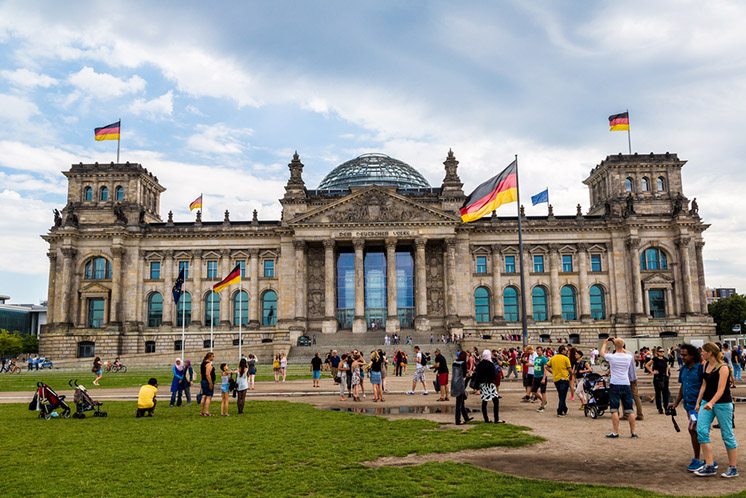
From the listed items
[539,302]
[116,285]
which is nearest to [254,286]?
[116,285]

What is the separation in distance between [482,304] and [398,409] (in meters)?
55.8

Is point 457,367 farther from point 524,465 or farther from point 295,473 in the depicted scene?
point 295,473

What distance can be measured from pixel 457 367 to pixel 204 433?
7.49 meters

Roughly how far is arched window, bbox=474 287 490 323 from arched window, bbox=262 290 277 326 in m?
24.5

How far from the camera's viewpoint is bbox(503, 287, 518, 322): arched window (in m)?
78.5

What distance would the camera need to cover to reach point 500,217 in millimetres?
79750

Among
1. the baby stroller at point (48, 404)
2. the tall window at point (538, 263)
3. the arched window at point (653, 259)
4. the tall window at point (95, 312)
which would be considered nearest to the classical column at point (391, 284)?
the tall window at point (538, 263)

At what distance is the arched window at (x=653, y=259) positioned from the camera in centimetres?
7812

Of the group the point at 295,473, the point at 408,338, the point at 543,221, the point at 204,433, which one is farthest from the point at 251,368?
the point at 543,221

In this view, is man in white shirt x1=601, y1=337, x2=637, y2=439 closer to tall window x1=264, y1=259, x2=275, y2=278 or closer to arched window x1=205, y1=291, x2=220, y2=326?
tall window x1=264, y1=259, x2=275, y2=278

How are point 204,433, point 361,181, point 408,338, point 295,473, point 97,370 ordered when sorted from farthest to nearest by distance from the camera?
point 361,181 → point 408,338 → point 97,370 → point 204,433 → point 295,473

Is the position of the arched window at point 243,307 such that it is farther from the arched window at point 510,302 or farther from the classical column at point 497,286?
the arched window at point 510,302

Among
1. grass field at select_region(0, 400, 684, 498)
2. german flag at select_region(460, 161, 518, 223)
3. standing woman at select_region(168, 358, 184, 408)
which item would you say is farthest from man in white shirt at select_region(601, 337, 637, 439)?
german flag at select_region(460, 161, 518, 223)

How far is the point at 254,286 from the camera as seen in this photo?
7831 centimetres
